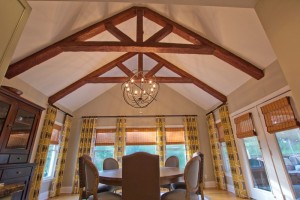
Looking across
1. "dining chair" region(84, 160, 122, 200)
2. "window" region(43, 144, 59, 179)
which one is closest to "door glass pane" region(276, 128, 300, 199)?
"dining chair" region(84, 160, 122, 200)

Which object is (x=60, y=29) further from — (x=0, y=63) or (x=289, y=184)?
(x=289, y=184)

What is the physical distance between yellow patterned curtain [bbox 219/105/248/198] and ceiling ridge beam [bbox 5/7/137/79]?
3598 mm

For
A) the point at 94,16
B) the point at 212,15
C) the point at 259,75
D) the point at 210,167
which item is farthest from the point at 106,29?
the point at 210,167

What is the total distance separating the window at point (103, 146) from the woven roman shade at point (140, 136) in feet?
1.79

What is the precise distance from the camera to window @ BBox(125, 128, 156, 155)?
5.44 m

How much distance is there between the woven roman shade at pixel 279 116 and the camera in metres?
2.55

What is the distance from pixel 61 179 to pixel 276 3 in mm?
5856

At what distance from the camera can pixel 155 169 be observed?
75.0 inches

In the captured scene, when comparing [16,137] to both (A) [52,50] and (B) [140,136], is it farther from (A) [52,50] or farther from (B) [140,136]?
(B) [140,136]

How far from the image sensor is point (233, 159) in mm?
4117

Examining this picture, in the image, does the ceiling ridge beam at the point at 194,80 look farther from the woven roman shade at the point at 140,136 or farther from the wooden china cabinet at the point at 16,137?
the wooden china cabinet at the point at 16,137

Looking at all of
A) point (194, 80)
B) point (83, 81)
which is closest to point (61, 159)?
point (83, 81)

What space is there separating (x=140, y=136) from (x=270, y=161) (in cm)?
361

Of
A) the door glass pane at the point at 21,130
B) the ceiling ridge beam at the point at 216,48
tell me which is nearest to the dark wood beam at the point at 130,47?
the ceiling ridge beam at the point at 216,48
